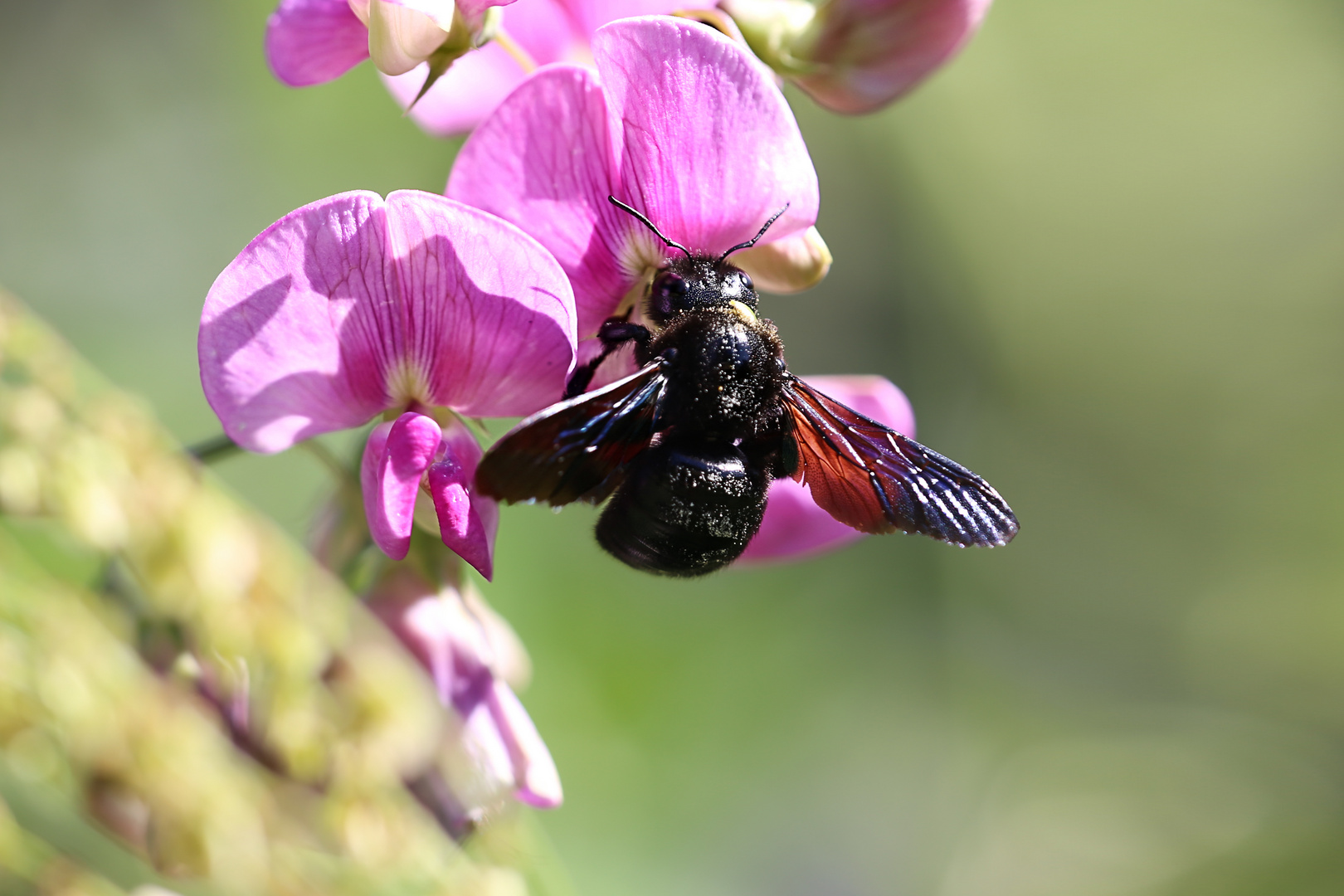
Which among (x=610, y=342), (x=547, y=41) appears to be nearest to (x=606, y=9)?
(x=547, y=41)

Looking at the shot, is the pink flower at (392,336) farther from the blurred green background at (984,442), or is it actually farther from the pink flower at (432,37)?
the blurred green background at (984,442)

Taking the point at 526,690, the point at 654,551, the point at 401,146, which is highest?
the point at 401,146

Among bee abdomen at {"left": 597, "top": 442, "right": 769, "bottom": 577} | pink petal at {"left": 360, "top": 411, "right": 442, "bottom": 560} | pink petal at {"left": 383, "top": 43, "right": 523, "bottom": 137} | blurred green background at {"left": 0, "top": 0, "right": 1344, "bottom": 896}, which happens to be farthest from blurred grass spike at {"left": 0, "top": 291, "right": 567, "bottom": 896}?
blurred green background at {"left": 0, "top": 0, "right": 1344, "bottom": 896}

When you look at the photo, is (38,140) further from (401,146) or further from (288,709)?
(288,709)

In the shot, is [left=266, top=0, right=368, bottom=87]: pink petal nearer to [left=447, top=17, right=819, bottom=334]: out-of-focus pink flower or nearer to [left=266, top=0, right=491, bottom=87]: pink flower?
[left=266, top=0, right=491, bottom=87]: pink flower

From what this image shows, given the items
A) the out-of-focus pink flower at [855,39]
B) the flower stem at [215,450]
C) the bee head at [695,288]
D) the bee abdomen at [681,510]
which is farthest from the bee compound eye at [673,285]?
the flower stem at [215,450]

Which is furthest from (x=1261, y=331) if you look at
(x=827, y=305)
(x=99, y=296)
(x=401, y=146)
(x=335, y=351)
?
(x=335, y=351)

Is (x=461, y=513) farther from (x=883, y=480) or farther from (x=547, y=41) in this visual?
Answer: (x=547, y=41)
